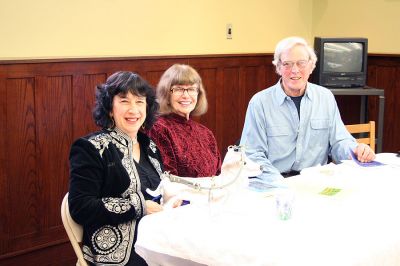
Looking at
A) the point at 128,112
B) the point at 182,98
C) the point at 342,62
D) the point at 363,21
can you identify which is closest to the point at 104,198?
the point at 128,112

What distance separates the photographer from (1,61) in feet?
9.40

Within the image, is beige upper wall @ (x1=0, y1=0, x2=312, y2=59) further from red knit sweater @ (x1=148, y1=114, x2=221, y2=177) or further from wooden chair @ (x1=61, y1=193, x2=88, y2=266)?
wooden chair @ (x1=61, y1=193, x2=88, y2=266)

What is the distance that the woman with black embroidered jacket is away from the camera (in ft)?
5.97

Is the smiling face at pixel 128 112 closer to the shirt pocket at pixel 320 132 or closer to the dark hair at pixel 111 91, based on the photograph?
the dark hair at pixel 111 91

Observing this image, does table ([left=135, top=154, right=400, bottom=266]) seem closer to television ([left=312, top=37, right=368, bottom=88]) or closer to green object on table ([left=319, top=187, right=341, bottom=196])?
green object on table ([left=319, top=187, right=341, bottom=196])

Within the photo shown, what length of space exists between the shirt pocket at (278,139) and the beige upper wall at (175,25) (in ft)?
4.43

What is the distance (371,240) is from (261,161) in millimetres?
949

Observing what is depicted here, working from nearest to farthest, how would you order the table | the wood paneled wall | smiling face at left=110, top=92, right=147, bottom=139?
the table < smiling face at left=110, top=92, right=147, bottom=139 < the wood paneled wall

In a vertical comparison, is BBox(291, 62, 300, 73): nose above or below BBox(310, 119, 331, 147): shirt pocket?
above

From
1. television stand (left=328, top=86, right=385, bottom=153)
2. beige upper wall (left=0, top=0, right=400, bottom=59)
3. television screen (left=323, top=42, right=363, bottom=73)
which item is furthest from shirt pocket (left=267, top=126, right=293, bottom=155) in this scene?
television screen (left=323, top=42, right=363, bottom=73)

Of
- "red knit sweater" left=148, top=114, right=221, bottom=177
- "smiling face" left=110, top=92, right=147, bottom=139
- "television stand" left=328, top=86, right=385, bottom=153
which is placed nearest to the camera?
"smiling face" left=110, top=92, right=147, bottom=139

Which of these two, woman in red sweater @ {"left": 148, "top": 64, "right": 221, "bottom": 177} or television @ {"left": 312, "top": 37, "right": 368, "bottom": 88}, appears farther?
television @ {"left": 312, "top": 37, "right": 368, "bottom": 88}

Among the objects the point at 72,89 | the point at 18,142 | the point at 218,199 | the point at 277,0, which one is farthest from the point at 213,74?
the point at 218,199

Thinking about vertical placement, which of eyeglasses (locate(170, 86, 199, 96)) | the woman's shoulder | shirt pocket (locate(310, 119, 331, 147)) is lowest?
shirt pocket (locate(310, 119, 331, 147))
